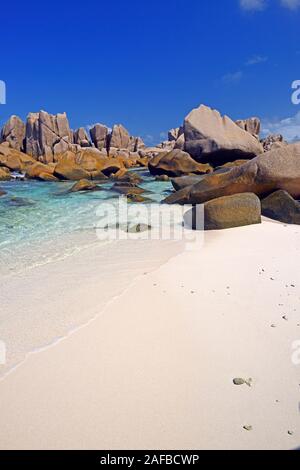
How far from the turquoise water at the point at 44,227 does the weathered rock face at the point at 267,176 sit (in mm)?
3438

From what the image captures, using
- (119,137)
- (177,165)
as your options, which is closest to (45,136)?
(119,137)

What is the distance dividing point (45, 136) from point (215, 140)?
21.7m

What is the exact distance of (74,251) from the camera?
5.61 metres

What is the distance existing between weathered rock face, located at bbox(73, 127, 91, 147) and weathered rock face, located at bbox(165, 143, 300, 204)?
37090mm

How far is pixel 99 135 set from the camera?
43688 mm

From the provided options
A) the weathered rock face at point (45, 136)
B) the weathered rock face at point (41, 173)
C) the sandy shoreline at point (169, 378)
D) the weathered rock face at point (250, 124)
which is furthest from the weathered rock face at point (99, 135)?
the sandy shoreline at point (169, 378)

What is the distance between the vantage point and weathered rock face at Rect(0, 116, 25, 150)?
3809cm

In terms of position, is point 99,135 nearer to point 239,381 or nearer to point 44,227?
point 44,227

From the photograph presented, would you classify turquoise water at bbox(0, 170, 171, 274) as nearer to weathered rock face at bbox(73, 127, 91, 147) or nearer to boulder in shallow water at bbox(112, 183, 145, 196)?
boulder in shallow water at bbox(112, 183, 145, 196)

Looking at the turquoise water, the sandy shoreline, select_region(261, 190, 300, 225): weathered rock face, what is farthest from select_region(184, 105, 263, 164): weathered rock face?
the sandy shoreline

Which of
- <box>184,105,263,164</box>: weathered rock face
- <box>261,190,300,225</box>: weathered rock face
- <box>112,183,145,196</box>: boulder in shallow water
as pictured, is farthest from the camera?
<box>184,105,263,164</box>: weathered rock face

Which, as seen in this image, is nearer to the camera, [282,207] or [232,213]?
[232,213]

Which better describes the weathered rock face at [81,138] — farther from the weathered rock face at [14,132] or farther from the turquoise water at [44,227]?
the turquoise water at [44,227]
